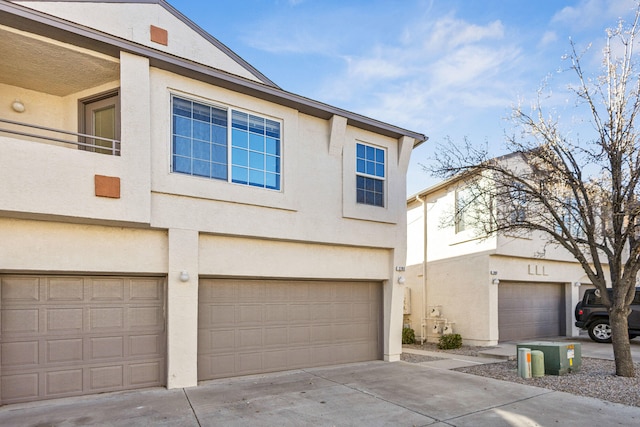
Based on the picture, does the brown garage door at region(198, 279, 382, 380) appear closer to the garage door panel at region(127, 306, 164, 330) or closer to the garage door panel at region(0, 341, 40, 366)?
the garage door panel at region(127, 306, 164, 330)

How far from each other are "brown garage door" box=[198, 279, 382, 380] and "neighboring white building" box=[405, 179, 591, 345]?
4.28 meters

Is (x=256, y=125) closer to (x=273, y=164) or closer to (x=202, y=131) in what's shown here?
(x=273, y=164)

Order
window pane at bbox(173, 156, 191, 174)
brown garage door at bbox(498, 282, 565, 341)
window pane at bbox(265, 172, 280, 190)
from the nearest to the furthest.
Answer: window pane at bbox(173, 156, 191, 174) < window pane at bbox(265, 172, 280, 190) < brown garage door at bbox(498, 282, 565, 341)

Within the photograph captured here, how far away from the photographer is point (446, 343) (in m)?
12.5

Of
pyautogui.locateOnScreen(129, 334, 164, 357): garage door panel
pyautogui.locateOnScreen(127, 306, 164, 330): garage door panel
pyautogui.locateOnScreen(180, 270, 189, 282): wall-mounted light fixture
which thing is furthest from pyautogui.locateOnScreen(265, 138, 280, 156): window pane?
pyautogui.locateOnScreen(129, 334, 164, 357): garage door panel

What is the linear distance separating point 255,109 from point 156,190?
2736mm

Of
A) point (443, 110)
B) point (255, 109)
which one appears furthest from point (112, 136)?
point (443, 110)

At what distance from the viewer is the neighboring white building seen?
510 inches

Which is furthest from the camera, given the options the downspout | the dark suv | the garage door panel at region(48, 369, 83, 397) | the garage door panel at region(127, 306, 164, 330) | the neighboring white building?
the downspout

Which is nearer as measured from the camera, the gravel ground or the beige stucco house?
the beige stucco house

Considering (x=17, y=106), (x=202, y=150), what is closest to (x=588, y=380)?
(x=202, y=150)

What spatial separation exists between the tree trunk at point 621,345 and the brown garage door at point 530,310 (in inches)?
200

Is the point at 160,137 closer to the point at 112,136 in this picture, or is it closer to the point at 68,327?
the point at 112,136

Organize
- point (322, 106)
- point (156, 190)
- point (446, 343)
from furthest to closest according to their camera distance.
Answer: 1. point (446, 343)
2. point (322, 106)
3. point (156, 190)
